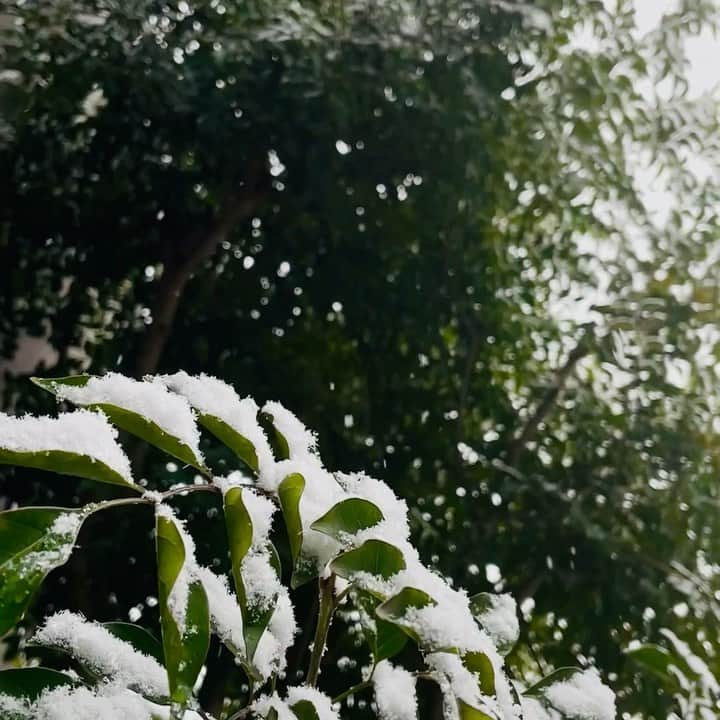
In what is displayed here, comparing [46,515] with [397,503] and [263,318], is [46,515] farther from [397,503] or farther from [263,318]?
[263,318]

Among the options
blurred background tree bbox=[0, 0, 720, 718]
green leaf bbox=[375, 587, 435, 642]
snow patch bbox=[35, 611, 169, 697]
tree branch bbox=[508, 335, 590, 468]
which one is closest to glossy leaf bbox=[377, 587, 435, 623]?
green leaf bbox=[375, 587, 435, 642]

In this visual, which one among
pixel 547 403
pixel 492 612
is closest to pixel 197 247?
pixel 547 403

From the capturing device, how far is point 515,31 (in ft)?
3.54

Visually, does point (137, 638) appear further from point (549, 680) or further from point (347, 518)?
point (549, 680)

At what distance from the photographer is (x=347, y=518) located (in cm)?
35

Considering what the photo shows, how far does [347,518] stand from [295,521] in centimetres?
2

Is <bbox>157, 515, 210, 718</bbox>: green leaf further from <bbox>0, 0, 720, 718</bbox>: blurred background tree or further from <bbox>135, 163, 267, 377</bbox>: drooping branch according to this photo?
<bbox>135, 163, 267, 377</bbox>: drooping branch

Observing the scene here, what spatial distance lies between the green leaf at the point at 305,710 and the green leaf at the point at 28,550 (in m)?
0.14

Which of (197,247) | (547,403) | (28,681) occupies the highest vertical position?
(197,247)

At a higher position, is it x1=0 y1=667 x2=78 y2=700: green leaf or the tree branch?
the tree branch

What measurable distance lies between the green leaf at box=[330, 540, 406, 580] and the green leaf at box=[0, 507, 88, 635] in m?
0.11

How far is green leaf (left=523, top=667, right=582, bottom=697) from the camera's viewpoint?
0.47 m

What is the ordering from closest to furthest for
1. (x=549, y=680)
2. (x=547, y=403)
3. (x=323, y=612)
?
(x=323, y=612) → (x=549, y=680) → (x=547, y=403)

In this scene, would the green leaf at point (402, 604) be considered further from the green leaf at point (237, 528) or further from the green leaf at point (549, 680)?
the green leaf at point (549, 680)
